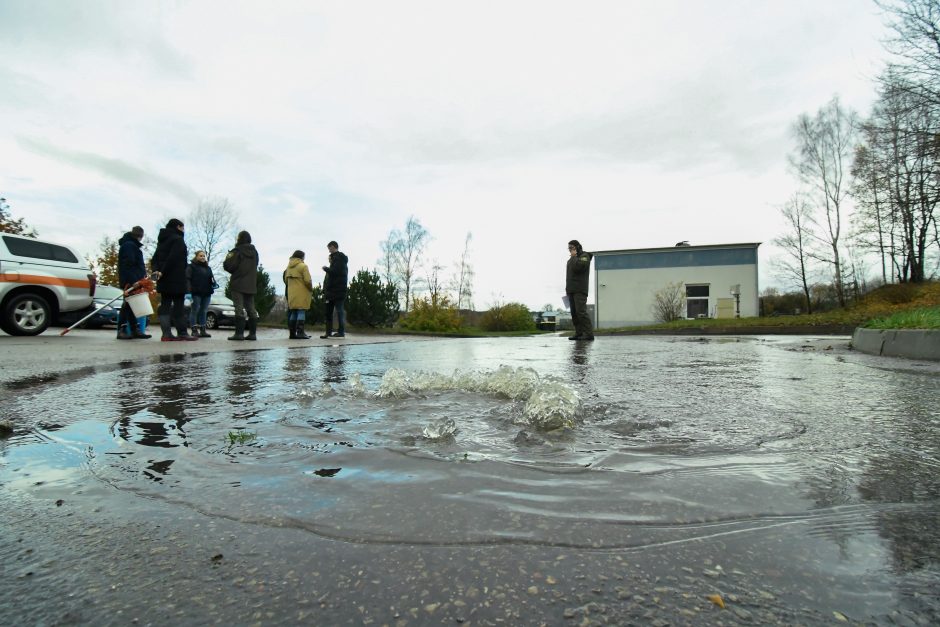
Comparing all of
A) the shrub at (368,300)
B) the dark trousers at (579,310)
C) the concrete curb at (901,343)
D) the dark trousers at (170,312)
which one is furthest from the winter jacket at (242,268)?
the shrub at (368,300)

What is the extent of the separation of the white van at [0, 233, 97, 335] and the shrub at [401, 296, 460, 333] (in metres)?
13.5

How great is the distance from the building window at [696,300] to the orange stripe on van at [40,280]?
125 feet

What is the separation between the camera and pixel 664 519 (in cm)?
126

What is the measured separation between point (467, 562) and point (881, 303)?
2576cm

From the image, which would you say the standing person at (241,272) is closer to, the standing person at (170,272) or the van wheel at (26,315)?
the standing person at (170,272)

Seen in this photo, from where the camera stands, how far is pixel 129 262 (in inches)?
328

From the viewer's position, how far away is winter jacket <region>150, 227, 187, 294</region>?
8461 millimetres

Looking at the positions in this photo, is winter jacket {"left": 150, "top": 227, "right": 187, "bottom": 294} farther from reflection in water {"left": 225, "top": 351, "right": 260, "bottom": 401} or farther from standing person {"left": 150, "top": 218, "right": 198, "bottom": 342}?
reflection in water {"left": 225, "top": 351, "right": 260, "bottom": 401}

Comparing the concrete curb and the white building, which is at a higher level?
the white building

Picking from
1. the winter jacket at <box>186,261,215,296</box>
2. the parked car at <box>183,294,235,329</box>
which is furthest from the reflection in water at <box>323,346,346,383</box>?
the parked car at <box>183,294,235,329</box>

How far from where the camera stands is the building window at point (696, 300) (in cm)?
3856

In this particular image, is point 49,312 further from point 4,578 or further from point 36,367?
point 4,578

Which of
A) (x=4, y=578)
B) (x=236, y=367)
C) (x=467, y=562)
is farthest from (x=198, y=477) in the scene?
(x=236, y=367)

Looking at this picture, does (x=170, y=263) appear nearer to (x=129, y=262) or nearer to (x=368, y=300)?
(x=129, y=262)
